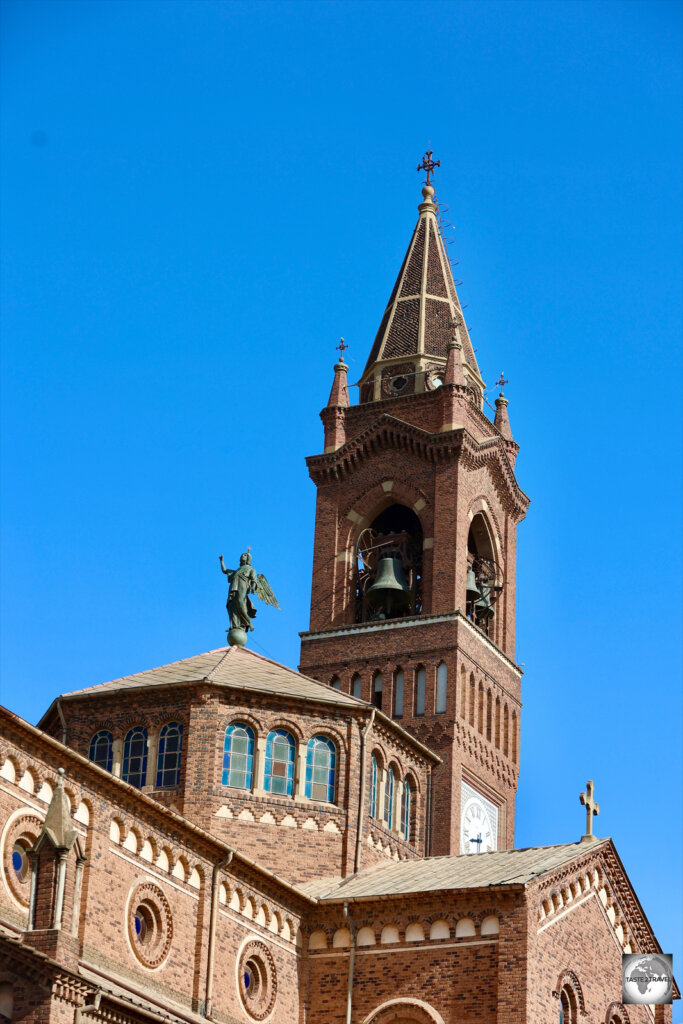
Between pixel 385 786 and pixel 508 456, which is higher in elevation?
pixel 508 456

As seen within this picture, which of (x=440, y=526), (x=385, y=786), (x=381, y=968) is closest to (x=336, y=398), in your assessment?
(x=440, y=526)

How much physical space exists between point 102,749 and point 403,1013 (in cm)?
1042

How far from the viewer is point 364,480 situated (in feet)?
199

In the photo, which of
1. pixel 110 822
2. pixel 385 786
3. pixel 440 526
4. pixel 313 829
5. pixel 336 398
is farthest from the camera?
pixel 336 398

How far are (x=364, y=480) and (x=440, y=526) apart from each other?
13.0 ft

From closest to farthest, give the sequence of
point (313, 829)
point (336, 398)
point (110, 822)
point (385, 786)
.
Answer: point (110, 822) → point (313, 829) → point (385, 786) → point (336, 398)

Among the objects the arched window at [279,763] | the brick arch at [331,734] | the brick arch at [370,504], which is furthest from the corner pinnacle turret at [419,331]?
the arched window at [279,763]

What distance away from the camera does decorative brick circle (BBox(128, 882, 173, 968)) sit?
34188 mm

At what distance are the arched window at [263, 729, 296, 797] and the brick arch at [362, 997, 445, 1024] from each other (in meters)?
6.37

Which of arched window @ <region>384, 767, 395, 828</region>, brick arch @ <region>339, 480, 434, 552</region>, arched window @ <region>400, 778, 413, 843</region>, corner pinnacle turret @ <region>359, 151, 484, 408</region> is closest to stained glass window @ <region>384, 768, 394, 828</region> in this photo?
arched window @ <region>384, 767, 395, 828</region>

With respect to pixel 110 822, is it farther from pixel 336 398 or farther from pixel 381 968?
pixel 336 398

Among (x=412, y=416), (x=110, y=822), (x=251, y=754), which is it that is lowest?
(x=110, y=822)

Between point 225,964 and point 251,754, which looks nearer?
point 225,964

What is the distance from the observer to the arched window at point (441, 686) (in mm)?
54812
